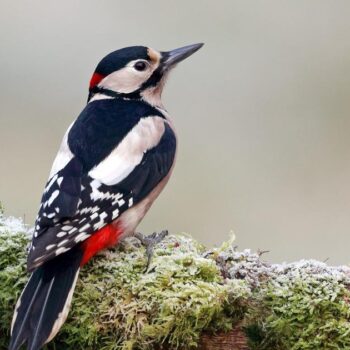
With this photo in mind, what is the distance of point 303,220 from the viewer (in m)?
7.45

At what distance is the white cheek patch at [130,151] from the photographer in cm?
415

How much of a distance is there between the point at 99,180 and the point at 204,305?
907mm

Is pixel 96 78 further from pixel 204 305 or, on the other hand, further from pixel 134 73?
pixel 204 305

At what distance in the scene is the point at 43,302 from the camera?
139 inches

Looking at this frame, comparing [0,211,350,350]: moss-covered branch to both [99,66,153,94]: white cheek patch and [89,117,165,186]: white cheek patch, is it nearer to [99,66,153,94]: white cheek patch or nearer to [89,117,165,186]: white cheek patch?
[89,117,165,186]: white cheek patch

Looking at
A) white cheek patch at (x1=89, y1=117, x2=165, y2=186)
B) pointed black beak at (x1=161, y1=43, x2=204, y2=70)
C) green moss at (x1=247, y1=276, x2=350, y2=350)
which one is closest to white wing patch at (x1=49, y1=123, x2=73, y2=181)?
white cheek patch at (x1=89, y1=117, x2=165, y2=186)

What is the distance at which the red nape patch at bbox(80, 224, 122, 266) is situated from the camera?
3.83 m

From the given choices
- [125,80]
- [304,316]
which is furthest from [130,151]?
[304,316]

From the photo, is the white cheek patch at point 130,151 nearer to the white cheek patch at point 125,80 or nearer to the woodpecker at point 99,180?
the woodpecker at point 99,180

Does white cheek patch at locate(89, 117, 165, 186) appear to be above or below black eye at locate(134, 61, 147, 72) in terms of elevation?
below

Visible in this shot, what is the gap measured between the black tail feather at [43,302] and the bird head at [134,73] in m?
1.42

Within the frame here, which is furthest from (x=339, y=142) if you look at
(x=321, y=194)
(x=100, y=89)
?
(x=100, y=89)

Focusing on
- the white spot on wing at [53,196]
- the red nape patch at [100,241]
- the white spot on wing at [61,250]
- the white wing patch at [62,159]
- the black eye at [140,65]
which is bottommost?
the white spot on wing at [61,250]

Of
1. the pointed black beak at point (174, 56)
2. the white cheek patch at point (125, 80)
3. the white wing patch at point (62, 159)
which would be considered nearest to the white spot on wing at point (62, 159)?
the white wing patch at point (62, 159)
